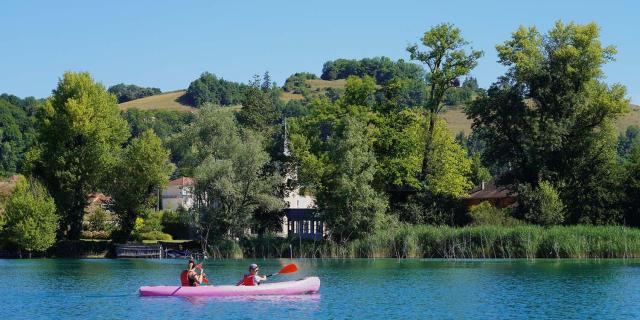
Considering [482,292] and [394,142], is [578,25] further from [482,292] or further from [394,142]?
[482,292]

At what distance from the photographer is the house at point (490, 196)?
9878 cm

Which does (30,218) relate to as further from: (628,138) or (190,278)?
(628,138)

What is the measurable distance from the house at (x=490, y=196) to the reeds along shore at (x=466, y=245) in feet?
110

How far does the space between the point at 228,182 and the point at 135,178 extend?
36.4 ft

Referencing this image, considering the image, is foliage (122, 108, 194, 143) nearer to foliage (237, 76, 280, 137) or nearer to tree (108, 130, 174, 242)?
foliage (237, 76, 280, 137)

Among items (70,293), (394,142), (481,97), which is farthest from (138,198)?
(70,293)

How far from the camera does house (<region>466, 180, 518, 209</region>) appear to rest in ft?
324

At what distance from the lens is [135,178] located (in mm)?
75812

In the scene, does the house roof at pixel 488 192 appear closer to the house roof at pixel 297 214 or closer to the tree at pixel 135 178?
the house roof at pixel 297 214

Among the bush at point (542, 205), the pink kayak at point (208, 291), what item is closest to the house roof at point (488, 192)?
the bush at point (542, 205)

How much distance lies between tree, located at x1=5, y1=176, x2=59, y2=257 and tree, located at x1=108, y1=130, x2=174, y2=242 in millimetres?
5909

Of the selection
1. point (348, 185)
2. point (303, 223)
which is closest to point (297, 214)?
point (303, 223)

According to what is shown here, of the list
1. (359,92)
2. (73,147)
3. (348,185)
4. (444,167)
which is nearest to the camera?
(348,185)

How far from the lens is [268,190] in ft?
233
